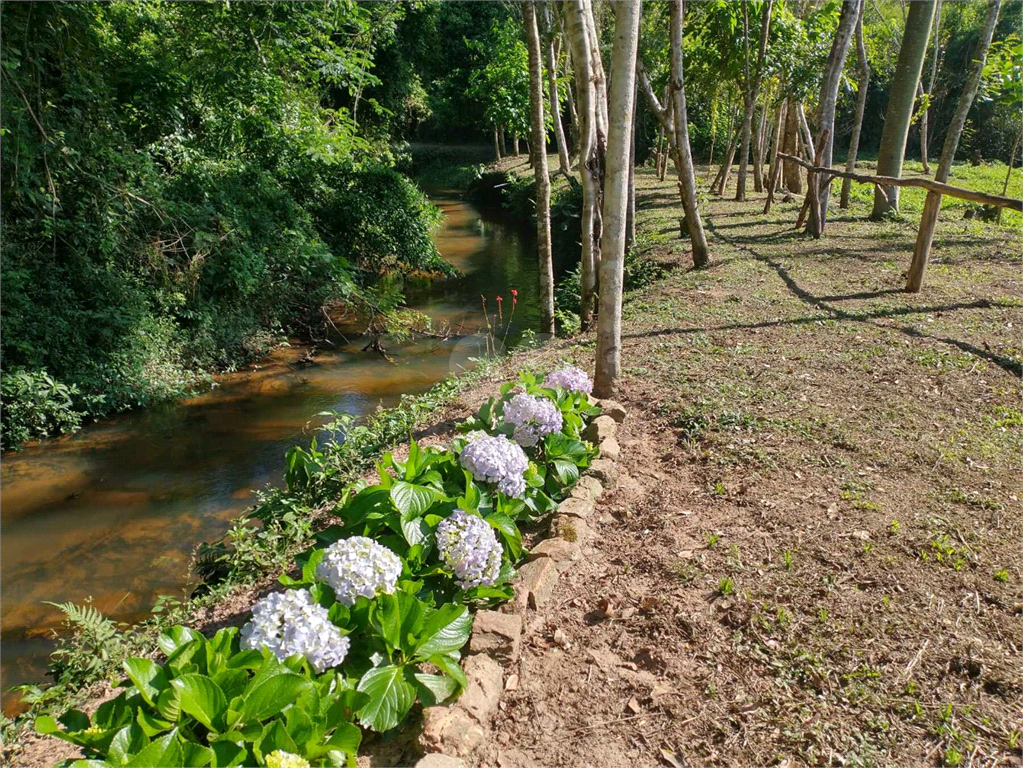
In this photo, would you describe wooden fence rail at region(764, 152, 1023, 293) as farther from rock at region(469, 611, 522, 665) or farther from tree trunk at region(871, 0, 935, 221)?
rock at region(469, 611, 522, 665)

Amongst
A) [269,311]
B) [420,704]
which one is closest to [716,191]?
[269,311]

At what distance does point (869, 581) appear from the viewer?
2977mm

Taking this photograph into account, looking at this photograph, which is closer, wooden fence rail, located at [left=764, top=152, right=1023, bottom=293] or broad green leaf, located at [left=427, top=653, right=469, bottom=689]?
broad green leaf, located at [left=427, top=653, right=469, bottom=689]

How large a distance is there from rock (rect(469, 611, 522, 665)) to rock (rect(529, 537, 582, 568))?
561 mm

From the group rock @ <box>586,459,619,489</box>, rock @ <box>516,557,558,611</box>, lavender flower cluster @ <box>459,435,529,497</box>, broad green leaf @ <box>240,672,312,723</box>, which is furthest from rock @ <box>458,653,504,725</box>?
rock @ <box>586,459,619,489</box>

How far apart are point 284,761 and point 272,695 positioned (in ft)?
0.74

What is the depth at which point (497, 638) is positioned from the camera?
2752mm

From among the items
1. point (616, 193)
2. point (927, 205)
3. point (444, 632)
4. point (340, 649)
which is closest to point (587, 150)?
point (616, 193)

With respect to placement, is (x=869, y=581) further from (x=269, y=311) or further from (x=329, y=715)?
(x=269, y=311)

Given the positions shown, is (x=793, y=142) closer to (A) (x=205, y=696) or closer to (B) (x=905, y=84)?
(B) (x=905, y=84)

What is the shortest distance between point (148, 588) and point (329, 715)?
3451 millimetres

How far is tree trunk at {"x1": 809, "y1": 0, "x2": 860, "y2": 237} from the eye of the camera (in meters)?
9.35

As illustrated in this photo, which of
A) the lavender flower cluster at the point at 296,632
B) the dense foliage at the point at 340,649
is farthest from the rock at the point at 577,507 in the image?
the lavender flower cluster at the point at 296,632

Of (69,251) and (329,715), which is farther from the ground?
(69,251)
